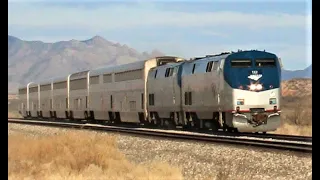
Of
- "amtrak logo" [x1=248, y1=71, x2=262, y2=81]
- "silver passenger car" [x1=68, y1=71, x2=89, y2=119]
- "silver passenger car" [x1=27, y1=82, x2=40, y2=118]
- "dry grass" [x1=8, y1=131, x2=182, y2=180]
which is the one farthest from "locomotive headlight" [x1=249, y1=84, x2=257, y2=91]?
"silver passenger car" [x1=27, y1=82, x2=40, y2=118]

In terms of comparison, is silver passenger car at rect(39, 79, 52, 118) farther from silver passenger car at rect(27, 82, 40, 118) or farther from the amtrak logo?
the amtrak logo

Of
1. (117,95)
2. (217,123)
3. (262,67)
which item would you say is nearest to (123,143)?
(217,123)

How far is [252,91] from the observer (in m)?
22.4

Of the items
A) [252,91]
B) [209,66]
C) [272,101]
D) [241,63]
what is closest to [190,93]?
[209,66]

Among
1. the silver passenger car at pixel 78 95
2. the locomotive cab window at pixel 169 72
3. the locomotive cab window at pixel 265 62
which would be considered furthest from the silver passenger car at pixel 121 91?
the locomotive cab window at pixel 265 62

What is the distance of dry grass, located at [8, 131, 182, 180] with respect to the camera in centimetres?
1133

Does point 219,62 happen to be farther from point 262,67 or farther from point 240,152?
point 240,152

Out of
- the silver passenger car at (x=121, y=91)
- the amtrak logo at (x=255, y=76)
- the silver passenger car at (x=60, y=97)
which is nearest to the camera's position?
the amtrak logo at (x=255, y=76)

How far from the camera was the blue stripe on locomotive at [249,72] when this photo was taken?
2242 cm

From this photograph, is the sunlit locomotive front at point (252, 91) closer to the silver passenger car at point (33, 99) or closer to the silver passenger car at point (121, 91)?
the silver passenger car at point (121, 91)

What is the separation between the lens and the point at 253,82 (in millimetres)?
22609

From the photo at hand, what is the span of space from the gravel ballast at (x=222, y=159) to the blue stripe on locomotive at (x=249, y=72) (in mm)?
4762

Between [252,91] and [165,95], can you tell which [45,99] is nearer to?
[165,95]

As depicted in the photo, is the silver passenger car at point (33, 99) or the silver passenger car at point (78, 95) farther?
the silver passenger car at point (33, 99)
